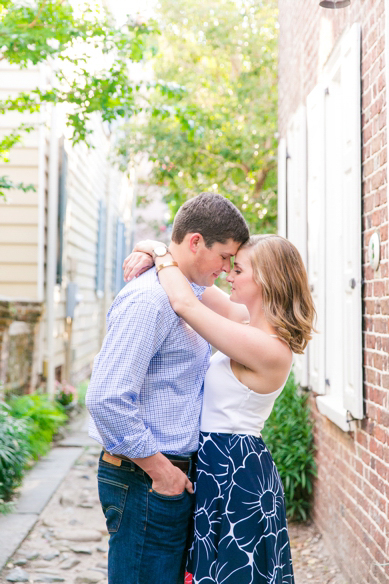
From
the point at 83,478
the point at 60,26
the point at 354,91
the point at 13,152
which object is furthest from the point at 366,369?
the point at 13,152

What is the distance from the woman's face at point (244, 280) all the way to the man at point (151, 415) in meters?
0.08

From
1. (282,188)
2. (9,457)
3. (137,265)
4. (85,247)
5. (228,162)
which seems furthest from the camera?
(228,162)

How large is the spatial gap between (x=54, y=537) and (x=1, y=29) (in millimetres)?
3630

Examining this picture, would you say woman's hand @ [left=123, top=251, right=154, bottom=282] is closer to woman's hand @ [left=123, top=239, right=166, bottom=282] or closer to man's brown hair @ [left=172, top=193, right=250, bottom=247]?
woman's hand @ [left=123, top=239, right=166, bottom=282]

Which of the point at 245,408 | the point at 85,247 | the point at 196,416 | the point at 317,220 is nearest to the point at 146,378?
the point at 196,416

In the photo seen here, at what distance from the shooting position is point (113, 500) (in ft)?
7.52

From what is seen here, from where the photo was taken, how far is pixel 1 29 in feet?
15.3

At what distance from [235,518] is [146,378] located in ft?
1.85

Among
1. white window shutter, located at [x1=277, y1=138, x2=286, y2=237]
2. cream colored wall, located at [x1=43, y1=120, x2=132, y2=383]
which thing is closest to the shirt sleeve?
white window shutter, located at [x1=277, y1=138, x2=286, y2=237]

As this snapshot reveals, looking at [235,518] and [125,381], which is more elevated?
[125,381]

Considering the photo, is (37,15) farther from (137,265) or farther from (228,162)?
(228,162)

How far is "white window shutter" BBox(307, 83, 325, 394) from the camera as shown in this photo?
191 inches

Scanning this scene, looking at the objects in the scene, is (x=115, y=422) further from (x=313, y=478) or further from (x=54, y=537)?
(x=313, y=478)

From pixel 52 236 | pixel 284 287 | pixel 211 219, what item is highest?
pixel 52 236
